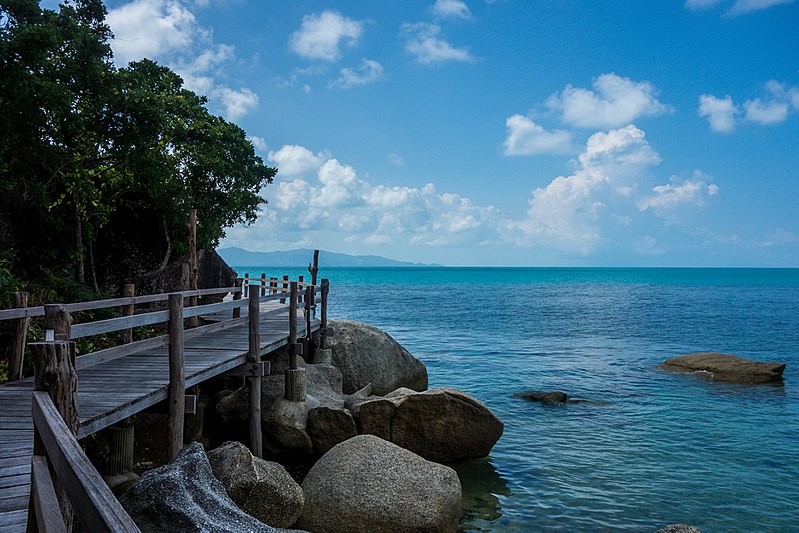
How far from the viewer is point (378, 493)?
8672mm

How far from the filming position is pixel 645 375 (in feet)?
76.8

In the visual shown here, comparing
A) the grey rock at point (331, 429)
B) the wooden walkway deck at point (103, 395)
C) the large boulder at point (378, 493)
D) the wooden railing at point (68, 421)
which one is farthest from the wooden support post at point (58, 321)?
the grey rock at point (331, 429)

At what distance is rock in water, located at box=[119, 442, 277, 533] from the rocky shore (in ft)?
0.03

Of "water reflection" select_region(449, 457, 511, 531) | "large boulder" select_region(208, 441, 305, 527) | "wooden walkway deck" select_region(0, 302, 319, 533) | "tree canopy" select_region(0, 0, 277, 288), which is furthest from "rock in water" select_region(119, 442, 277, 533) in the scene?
"tree canopy" select_region(0, 0, 277, 288)

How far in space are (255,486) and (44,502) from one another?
5.01m

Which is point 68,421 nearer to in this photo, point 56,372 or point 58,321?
point 56,372

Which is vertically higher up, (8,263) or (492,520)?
(8,263)

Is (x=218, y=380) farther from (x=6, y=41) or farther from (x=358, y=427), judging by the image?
(x=6, y=41)

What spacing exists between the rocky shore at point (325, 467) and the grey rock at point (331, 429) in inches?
0.8

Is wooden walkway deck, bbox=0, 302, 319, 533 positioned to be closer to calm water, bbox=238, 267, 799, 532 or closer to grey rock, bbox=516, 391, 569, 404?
calm water, bbox=238, 267, 799, 532

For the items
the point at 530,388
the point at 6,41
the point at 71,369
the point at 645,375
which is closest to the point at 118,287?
the point at 6,41

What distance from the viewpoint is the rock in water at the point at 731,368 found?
21625 mm

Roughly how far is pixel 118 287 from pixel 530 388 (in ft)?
46.6

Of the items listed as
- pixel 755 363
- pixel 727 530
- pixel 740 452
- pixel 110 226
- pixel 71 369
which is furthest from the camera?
pixel 755 363
